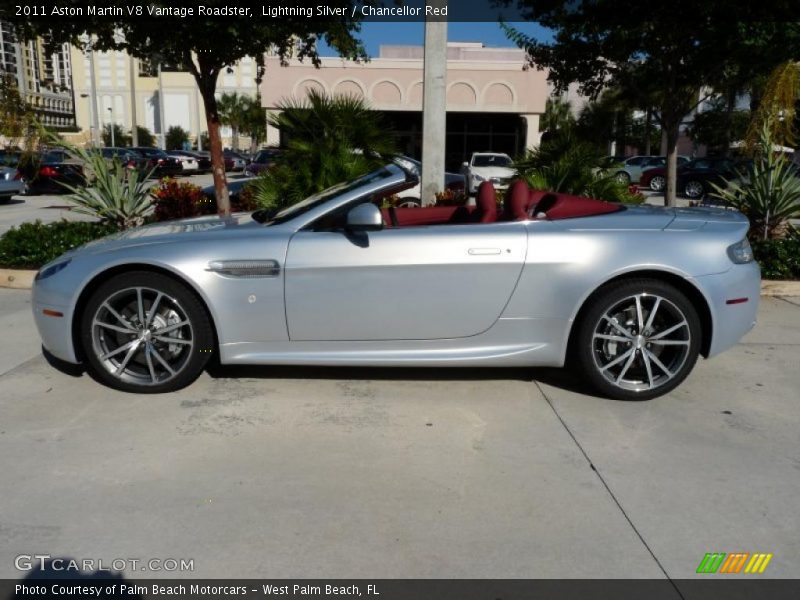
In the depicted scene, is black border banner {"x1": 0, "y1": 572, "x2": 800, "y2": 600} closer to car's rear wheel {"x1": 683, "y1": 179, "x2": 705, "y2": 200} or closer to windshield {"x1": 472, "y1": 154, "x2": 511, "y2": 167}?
windshield {"x1": 472, "y1": 154, "x2": 511, "y2": 167}

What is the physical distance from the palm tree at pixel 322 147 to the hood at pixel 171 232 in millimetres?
3789

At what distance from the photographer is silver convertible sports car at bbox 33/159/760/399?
4.05 meters

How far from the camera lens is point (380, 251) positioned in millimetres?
4047

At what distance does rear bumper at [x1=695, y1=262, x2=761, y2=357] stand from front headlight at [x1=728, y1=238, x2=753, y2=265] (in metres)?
0.03

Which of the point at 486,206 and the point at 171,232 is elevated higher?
the point at 486,206

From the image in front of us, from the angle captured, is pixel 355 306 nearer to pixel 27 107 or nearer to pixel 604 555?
pixel 604 555

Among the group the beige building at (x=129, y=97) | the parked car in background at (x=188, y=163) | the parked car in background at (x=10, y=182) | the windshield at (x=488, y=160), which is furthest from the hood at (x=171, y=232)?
the beige building at (x=129, y=97)

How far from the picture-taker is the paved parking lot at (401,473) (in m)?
2.72

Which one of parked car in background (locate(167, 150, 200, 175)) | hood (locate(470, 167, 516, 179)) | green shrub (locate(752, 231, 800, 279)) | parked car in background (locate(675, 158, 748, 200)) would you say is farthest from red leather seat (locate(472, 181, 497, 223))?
parked car in background (locate(167, 150, 200, 175))

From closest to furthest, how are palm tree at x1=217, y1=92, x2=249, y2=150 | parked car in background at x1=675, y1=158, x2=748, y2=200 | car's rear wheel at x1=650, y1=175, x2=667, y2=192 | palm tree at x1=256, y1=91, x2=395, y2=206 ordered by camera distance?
palm tree at x1=256, y1=91, x2=395, y2=206 → parked car in background at x1=675, y1=158, x2=748, y2=200 → car's rear wheel at x1=650, y1=175, x2=667, y2=192 → palm tree at x1=217, y1=92, x2=249, y2=150

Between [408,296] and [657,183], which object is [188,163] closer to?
[657,183]

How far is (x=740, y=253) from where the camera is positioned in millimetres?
4258

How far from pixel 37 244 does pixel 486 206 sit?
5.29m

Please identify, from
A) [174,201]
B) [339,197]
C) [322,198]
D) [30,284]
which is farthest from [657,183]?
[339,197]
